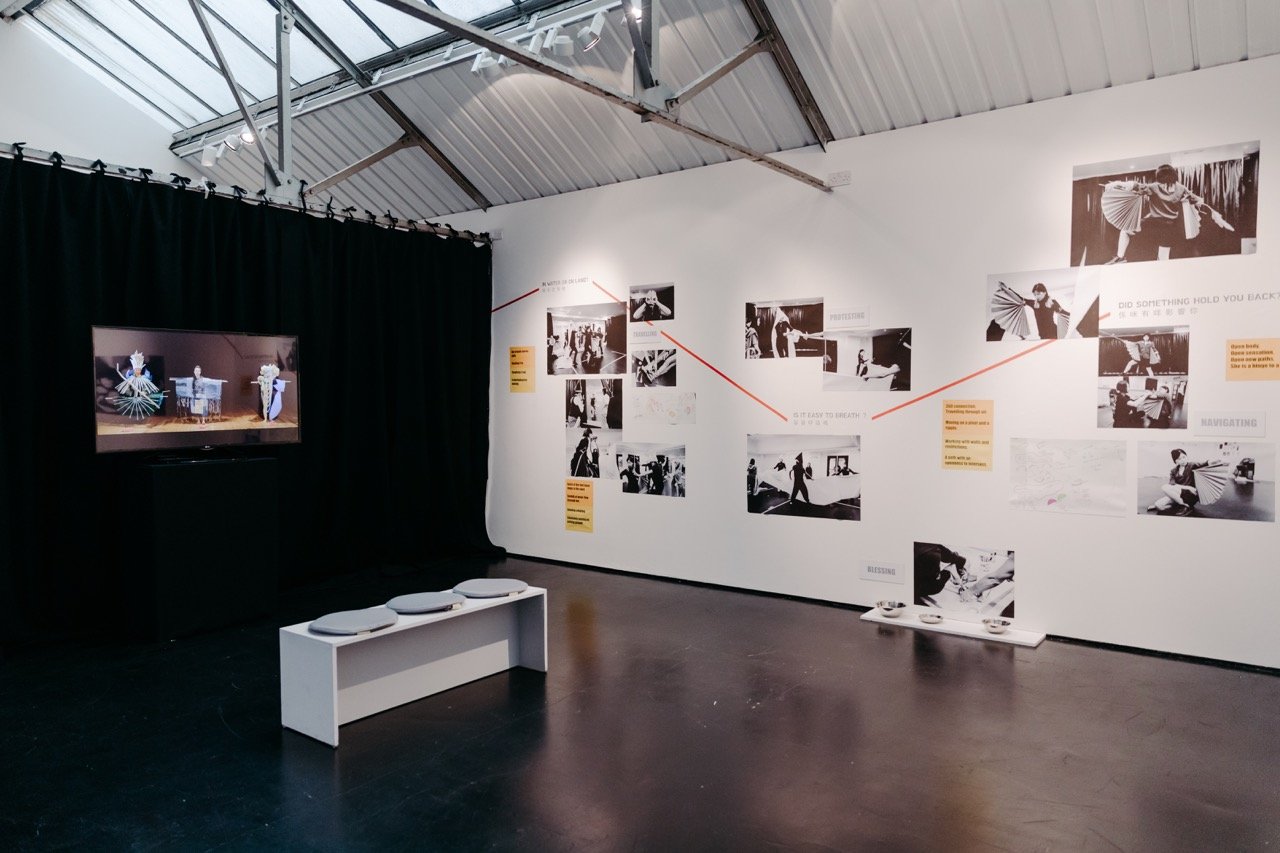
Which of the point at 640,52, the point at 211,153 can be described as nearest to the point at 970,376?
the point at 640,52

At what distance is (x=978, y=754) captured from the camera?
9.88ft

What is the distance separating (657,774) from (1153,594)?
2.93 metres

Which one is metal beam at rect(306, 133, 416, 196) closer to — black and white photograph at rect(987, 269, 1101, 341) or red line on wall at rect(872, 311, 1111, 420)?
red line on wall at rect(872, 311, 1111, 420)

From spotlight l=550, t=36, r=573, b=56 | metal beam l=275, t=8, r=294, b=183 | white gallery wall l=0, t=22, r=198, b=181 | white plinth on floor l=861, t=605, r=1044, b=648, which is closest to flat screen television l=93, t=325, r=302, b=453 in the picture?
metal beam l=275, t=8, r=294, b=183

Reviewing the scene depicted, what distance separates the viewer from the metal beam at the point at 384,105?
5555 millimetres

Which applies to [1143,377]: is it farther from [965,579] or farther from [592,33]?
[592,33]

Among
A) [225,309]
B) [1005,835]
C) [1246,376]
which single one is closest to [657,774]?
[1005,835]

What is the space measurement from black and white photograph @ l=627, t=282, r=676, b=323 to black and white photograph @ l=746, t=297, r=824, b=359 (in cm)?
63

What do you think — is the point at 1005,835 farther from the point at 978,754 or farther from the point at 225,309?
the point at 225,309

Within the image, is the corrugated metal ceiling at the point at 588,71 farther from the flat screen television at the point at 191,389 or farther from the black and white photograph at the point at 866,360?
the flat screen television at the point at 191,389

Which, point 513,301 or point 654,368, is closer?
point 654,368

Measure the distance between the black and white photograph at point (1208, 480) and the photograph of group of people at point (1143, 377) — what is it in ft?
0.48

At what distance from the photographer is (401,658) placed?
350 centimetres

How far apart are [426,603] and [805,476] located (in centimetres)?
273
